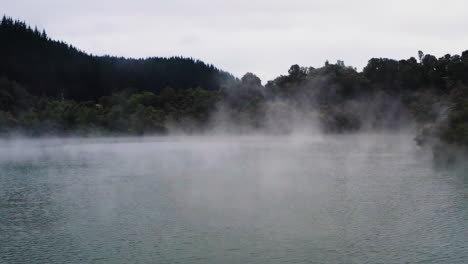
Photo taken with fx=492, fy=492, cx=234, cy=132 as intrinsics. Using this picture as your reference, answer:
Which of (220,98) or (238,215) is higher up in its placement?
(220,98)

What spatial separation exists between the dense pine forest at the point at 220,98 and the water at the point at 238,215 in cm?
5794

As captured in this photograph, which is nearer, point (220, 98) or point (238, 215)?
point (238, 215)

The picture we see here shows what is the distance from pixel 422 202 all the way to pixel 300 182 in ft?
31.0

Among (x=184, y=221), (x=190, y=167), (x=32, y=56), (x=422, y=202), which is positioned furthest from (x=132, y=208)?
(x=32, y=56)

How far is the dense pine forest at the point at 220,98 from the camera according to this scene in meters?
97.6

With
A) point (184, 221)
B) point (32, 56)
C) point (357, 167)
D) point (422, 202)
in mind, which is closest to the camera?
point (184, 221)

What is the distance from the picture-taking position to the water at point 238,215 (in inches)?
653

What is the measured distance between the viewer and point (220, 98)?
114812 millimetres

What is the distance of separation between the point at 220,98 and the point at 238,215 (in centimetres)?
9350

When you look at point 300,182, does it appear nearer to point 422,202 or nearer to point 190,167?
point 422,202

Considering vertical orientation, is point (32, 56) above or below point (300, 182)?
above

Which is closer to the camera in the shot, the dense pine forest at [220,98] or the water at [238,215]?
the water at [238,215]

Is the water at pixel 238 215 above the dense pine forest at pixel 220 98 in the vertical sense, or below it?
below

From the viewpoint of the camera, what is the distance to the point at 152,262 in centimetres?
1582
